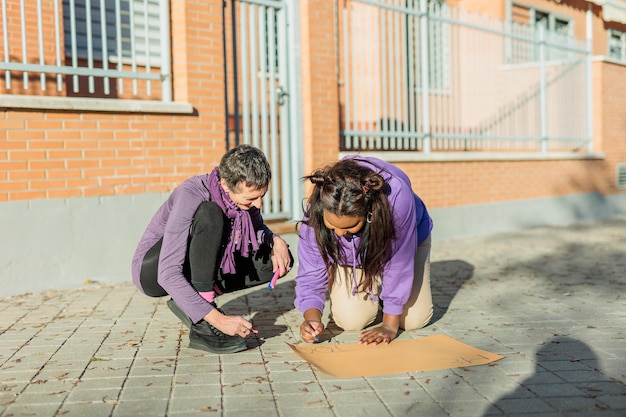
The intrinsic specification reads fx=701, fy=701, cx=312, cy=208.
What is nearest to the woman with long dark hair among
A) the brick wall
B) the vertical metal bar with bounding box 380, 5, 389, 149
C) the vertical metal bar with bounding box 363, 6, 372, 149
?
the brick wall

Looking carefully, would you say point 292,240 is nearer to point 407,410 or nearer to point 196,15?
point 196,15

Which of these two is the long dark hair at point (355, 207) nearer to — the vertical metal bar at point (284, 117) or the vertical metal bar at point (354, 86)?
the vertical metal bar at point (284, 117)

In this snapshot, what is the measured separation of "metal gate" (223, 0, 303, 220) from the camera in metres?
7.38

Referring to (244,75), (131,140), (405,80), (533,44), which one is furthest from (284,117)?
(533,44)

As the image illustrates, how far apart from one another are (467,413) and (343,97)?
632 centimetres

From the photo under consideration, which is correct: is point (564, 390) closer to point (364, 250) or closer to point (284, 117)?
point (364, 250)

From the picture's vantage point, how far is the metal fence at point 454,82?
883 cm

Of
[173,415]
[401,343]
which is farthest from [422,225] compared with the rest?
[173,415]

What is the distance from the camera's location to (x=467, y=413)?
2924 millimetres

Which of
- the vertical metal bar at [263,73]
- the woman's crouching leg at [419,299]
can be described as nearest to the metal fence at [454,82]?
the vertical metal bar at [263,73]

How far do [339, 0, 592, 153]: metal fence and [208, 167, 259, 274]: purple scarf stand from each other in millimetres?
4557

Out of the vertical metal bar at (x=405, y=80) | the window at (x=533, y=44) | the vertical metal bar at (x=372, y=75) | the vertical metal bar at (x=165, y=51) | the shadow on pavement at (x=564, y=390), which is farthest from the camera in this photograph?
the window at (x=533, y=44)

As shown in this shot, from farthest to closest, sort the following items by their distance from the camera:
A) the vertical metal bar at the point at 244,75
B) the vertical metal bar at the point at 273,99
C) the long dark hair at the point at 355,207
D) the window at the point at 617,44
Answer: the window at the point at 617,44
the vertical metal bar at the point at 273,99
the vertical metal bar at the point at 244,75
the long dark hair at the point at 355,207

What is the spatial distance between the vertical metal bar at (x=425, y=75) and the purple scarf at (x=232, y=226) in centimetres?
574
